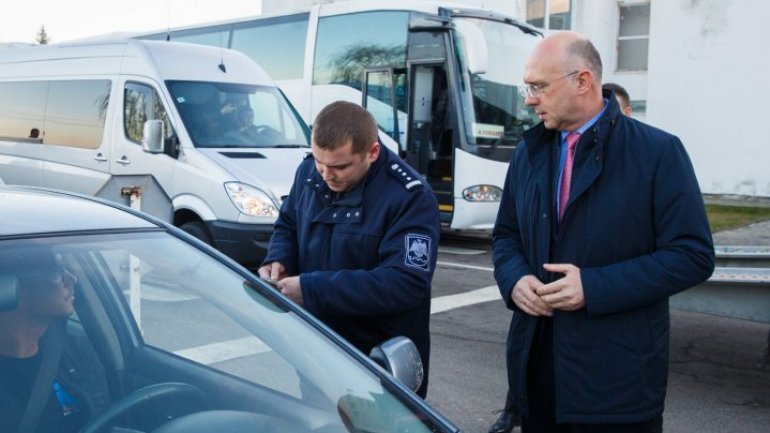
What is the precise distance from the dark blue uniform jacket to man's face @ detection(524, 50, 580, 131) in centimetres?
50

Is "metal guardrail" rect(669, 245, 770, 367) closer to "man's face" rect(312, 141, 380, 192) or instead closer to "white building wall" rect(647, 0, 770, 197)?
"man's face" rect(312, 141, 380, 192)

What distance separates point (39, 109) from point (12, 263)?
8.48 metres

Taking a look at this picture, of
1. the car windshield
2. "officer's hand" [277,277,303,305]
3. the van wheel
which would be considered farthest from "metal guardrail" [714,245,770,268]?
the van wheel

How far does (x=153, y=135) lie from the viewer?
8336 mm

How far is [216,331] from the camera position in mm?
2564

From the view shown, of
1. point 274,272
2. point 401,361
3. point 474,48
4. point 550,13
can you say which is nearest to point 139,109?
point 474,48

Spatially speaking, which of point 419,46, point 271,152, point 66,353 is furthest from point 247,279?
point 419,46

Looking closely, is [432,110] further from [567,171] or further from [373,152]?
[567,171]

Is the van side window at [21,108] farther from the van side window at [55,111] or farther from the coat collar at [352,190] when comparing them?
the coat collar at [352,190]

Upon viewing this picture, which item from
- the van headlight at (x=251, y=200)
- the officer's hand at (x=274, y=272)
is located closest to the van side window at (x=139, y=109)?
the van headlight at (x=251, y=200)

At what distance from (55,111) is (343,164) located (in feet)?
25.6

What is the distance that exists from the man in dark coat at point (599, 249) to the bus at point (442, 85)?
28.1 feet

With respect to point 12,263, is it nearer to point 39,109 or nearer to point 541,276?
point 541,276

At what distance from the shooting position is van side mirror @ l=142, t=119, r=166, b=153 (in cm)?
831
